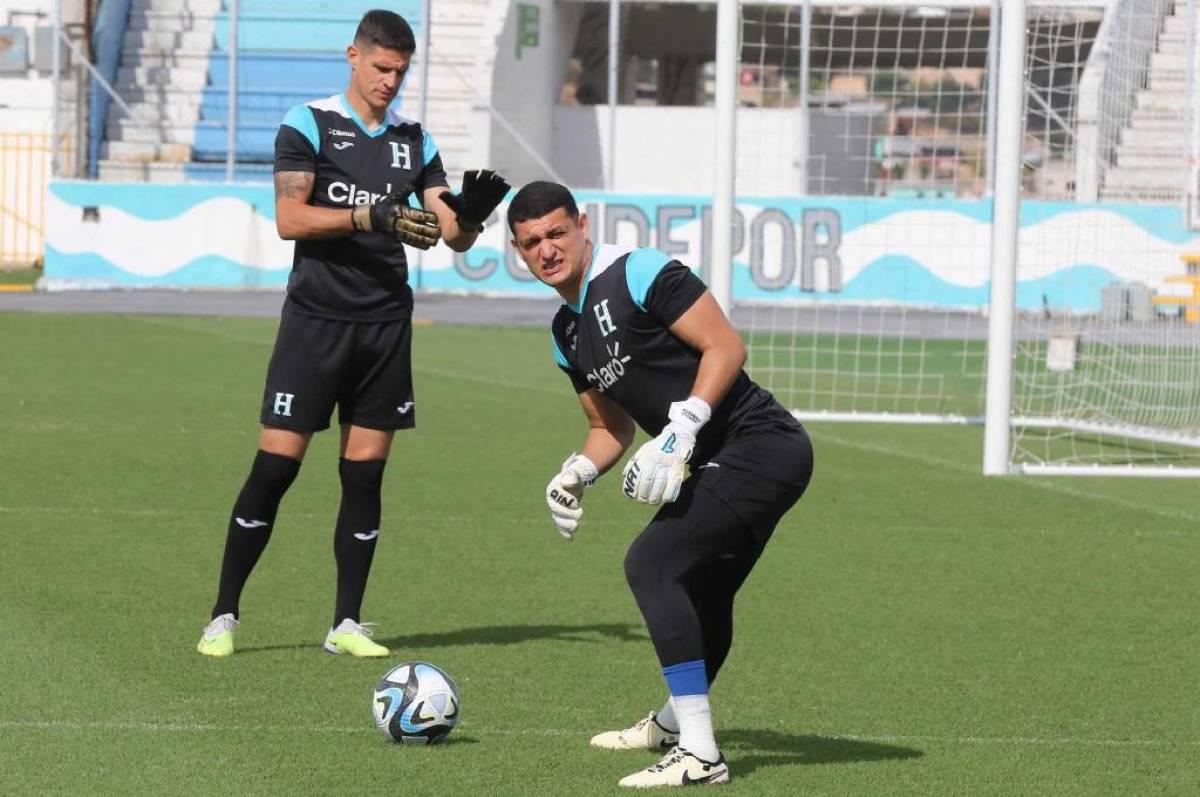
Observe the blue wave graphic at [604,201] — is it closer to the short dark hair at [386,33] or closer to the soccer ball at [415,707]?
the short dark hair at [386,33]

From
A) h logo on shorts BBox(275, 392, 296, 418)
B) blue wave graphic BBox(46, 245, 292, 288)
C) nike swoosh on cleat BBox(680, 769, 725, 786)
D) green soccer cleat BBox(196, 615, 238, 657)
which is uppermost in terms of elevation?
blue wave graphic BBox(46, 245, 292, 288)

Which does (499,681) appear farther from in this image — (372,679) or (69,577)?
(69,577)

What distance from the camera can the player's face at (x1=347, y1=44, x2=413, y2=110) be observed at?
282 inches

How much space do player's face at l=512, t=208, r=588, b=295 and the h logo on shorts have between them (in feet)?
5.90

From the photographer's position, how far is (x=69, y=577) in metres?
8.57

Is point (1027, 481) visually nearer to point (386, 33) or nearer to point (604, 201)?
point (386, 33)

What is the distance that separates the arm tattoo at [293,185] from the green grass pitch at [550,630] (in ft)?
5.31

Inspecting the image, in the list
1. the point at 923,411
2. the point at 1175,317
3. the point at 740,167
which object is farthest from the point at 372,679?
the point at 740,167

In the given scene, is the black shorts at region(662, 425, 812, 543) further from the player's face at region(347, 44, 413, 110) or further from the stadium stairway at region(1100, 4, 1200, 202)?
the stadium stairway at region(1100, 4, 1200, 202)

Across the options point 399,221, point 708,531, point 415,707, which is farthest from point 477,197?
point 415,707

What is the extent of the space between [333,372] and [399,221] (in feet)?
2.41

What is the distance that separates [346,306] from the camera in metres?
7.29

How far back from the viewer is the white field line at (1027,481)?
11586 millimetres

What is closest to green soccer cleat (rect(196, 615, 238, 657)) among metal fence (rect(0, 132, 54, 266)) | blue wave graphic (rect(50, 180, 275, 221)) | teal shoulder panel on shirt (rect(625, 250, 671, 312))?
teal shoulder panel on shirt (rect(625, 250, 671, 312))
